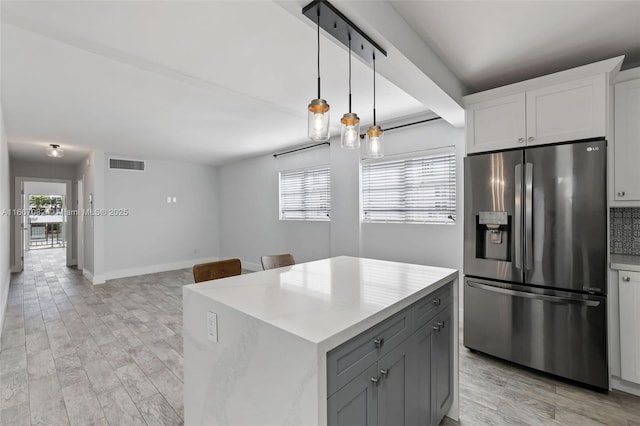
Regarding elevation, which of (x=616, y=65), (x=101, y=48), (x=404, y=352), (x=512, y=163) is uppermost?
(x=101, y=48)

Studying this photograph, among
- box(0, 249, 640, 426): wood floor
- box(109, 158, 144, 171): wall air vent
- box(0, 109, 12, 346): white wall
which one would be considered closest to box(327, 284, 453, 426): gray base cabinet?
box(0, 249, 640, 426): wood floor

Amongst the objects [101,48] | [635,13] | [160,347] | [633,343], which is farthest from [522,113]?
[160,347]

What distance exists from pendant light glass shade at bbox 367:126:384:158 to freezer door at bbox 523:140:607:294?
1290mm

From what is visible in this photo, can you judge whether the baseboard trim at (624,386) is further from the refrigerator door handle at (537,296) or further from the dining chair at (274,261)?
the dining chair at (274,261)

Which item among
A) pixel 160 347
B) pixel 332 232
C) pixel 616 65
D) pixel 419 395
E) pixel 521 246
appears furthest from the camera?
pixel 332 232

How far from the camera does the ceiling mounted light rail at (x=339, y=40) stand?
1.47 m

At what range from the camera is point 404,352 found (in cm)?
147

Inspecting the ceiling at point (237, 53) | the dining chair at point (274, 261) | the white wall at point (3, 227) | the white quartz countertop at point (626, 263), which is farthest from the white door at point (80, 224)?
the white quartz countertop at point (626, 263)

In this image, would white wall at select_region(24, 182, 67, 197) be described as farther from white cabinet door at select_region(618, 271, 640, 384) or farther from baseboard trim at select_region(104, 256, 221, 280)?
white cabinet door at select_region(618, 271, 640, 384)

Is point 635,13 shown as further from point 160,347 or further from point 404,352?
point 160,347

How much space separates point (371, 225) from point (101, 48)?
3.43 metres

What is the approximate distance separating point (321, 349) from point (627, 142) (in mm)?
2905

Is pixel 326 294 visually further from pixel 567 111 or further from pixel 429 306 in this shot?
pixel 567 111

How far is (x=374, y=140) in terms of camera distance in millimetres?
2143
